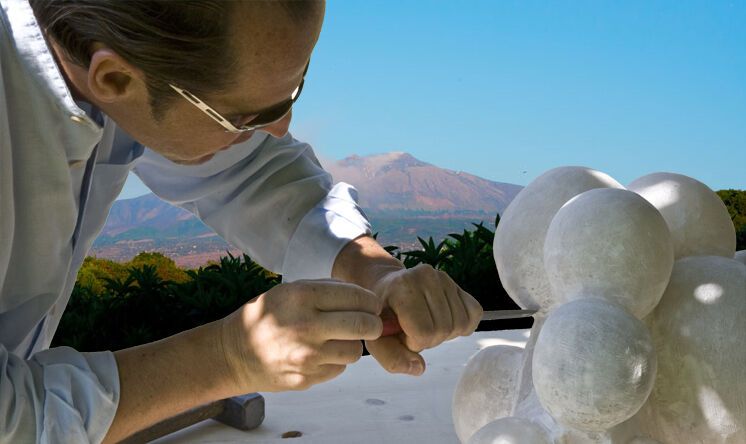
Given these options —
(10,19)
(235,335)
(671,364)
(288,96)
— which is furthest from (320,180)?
(671,364)

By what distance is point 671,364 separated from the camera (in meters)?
1.16

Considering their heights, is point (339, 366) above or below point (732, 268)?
below

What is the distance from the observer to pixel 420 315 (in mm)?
1354

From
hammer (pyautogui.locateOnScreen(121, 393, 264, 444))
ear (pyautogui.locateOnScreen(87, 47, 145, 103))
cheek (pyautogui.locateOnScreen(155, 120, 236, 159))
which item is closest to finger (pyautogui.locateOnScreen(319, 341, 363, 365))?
cheek (pyautogui.locateOnScreen(155, 120, 236, 159))

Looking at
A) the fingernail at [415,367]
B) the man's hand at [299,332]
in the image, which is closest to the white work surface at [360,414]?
the fingernail at [415,367]

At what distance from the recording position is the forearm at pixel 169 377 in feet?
4.08

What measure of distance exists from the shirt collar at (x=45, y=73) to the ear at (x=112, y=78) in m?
0.05

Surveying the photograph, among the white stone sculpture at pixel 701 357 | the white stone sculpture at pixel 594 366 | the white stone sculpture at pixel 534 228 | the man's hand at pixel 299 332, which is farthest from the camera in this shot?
the white stone sculpture at pixel 534 228

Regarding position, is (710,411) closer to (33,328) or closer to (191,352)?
(191,352)

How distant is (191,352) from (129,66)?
49cm

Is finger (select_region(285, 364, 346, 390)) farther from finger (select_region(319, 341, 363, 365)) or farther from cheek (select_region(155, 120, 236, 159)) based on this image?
cheek (select_region(155, 120, 236, 159))

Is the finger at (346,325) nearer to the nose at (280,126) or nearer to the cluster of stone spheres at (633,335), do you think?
the cluster of stone spheres at (633,335)

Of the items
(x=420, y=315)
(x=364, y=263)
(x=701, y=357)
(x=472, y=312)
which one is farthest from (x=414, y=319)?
(x=701, y=357)

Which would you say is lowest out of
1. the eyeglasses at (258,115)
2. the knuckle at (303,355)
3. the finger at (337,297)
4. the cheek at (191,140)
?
the knuckle at (303,355)
